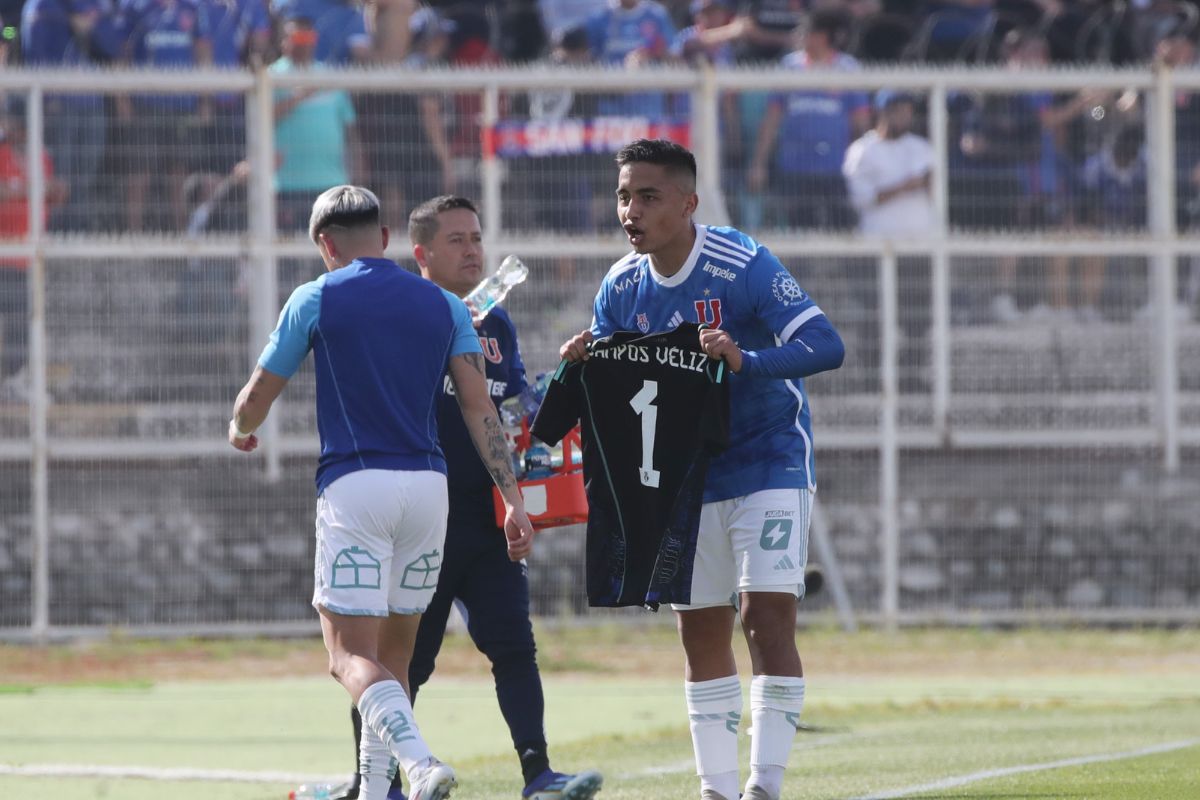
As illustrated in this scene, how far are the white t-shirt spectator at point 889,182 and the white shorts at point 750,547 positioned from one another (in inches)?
319

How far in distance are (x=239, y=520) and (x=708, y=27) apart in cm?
611

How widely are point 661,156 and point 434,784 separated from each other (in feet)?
7.23

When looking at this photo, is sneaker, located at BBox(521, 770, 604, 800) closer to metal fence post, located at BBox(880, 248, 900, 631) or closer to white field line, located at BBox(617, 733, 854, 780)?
white field line, located at BBox(617, 733, 854, 780)

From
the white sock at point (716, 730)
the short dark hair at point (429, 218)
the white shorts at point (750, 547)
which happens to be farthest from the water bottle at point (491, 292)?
the white sock at point (716, 730)

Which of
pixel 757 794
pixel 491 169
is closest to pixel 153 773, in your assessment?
pixel 757 794

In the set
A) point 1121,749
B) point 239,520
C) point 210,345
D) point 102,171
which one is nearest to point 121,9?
point 102,171

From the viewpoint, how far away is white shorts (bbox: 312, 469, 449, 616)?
6141mm

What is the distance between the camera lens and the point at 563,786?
22.7 feet

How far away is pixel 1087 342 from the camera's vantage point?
14.5m

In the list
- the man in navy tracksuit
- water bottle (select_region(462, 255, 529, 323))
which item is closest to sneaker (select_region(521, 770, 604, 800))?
the man in navy tracksuit

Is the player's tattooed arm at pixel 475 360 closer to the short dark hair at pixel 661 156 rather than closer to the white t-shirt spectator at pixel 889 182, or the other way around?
the short dark hair at pixel 661 156

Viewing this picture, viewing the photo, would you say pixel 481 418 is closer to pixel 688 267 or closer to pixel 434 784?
pixel 688 267

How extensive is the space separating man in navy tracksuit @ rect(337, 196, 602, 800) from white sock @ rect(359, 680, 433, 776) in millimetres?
1143

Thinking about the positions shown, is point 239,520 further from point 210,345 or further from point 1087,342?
point 1087,342
